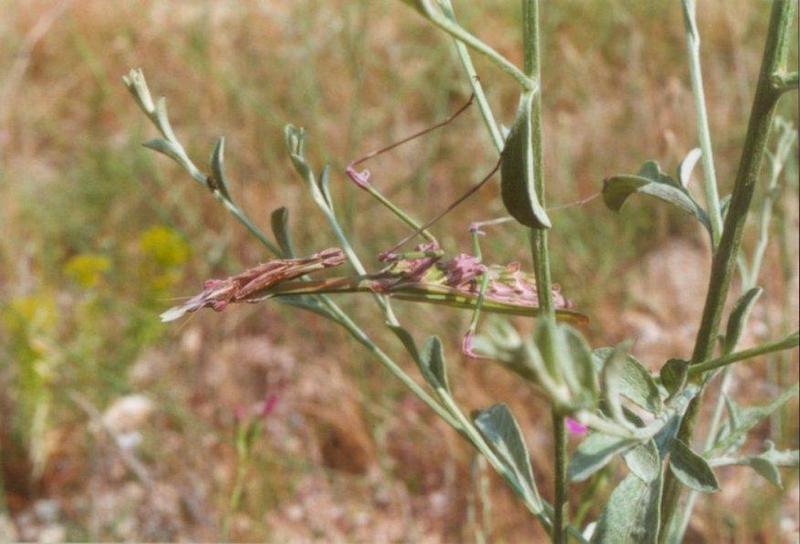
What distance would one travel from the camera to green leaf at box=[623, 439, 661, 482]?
0.62 metres

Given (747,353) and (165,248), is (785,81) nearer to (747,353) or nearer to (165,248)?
(747,353)

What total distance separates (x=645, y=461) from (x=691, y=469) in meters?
0.04

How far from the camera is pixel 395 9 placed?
3.21 meters

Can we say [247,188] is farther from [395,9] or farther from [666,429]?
[666,429]

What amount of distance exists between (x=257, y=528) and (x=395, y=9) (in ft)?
6.39

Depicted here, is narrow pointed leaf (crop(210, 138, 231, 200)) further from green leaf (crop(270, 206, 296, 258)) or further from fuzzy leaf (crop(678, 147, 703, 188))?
fuzzy leaf (crop(678, 147, 703, 188))

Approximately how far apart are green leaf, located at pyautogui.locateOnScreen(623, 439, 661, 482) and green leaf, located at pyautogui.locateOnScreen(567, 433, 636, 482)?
0.16 feet

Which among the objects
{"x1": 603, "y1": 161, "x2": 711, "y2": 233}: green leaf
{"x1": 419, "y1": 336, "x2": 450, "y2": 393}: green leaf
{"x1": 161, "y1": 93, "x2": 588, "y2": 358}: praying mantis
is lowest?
{"x1": 419, "y1": 336, "x2": 450, "y2": 393}: green leaf

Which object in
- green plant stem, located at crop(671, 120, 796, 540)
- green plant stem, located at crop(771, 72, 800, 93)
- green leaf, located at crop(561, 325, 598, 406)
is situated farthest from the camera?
green plant stem, located at crop(671, 120, 796, 540)

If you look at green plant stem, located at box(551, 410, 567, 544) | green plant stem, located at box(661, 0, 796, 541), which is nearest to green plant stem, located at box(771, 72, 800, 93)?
green plant stem, located at box(661, 0, 796, 541)

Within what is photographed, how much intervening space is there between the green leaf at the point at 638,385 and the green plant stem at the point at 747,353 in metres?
0.03

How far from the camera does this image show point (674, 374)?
65 centimetres

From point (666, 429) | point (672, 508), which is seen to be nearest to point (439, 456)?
point (672, 508)

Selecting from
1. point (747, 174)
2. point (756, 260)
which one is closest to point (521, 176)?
point (747, 174)
